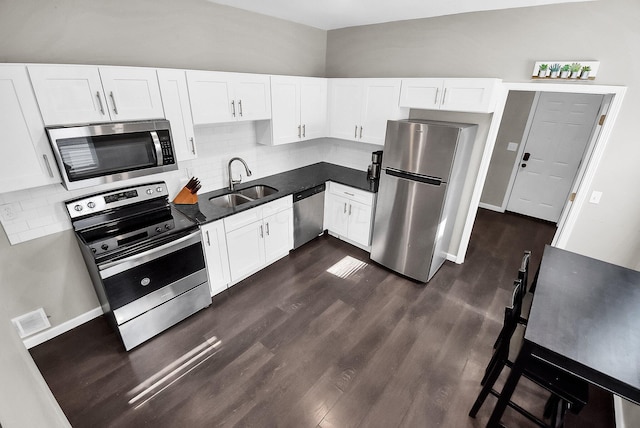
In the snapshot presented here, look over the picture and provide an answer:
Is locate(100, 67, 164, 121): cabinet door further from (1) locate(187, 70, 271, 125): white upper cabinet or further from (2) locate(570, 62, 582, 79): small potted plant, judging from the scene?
(2) locate(570, 62, 582, 79): small potted plant

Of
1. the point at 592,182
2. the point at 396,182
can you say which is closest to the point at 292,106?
the point at 396,182

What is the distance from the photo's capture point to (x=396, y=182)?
3.13 meters

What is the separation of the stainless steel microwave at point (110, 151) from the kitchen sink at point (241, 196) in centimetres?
83

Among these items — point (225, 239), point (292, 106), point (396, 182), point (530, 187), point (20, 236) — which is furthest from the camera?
point (530, 187)

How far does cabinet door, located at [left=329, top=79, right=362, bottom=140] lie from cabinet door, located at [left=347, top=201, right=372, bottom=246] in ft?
2.98

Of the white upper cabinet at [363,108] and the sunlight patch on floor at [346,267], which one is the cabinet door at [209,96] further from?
the sunlight patch on floor at [346,267]

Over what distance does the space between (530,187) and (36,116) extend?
20.3ft

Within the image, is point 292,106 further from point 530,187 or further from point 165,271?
point 530,187

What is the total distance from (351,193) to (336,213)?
412mm

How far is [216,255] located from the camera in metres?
2.79

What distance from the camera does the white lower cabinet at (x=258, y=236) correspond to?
2.91 metres

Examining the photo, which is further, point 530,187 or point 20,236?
point 530,187

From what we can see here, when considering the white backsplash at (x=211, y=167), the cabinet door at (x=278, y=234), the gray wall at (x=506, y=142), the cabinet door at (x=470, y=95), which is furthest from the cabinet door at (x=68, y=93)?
the gray wall at (x=506, y=142)

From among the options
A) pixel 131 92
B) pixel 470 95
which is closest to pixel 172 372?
pixel 131 92
